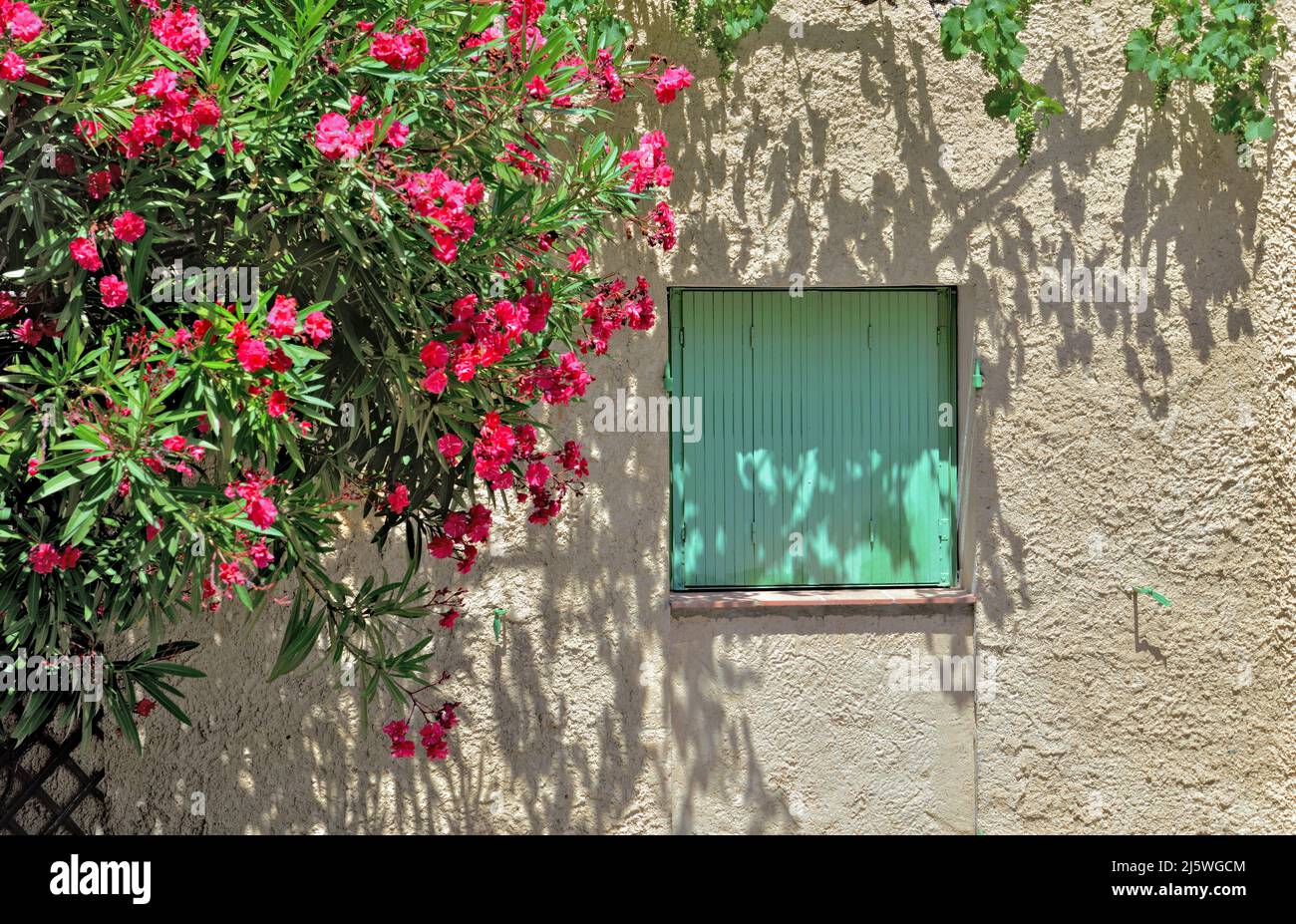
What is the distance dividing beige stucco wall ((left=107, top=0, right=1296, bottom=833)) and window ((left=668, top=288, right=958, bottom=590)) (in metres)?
0.18

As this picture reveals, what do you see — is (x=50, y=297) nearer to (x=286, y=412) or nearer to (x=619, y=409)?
(x=286, y=412)

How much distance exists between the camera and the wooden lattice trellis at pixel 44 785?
5.36 metres

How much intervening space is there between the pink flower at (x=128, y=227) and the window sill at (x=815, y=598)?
3.08 m

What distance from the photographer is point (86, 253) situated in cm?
347

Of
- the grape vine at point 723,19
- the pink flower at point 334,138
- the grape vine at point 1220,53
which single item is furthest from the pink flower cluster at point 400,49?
the grape vine at point 1220,53

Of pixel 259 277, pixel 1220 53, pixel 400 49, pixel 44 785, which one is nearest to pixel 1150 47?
pixel 1220 53

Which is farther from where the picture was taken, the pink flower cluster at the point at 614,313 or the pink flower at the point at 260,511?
the pink flower cluster at the point at 614,313

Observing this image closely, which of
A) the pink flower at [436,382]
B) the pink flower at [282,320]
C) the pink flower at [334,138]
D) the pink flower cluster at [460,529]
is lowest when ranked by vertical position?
the pink flower cluster at [460,529]

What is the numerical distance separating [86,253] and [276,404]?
2.39 feet

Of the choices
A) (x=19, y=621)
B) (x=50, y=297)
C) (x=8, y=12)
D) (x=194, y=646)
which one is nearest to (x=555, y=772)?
(x=194, y=646)

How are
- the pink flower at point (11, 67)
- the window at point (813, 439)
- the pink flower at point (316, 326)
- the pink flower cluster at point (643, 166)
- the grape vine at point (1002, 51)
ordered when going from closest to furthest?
1. the pink flower at point (11, 67)
2. the pink flower at point (316, 326)
3. the pink flower cluster at point (643, 166)
4. the grape vine at point (1002, 51)
5. the window at point (813, 439)

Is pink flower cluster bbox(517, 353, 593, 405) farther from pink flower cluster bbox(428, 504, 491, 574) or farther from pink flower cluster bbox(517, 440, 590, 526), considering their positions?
pink flower cluster bbox(428, 504, 491, 574)

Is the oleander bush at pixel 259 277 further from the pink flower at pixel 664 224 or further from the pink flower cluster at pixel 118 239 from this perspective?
the pink flower at pixel 664 224

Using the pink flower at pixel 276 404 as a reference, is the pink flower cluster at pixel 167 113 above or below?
above
